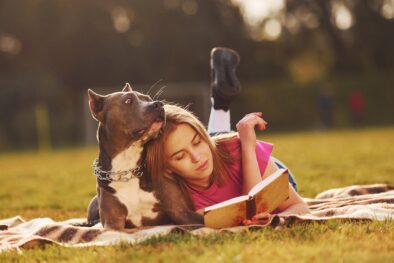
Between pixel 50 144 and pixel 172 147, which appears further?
pixel 50 144

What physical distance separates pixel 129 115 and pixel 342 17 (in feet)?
110

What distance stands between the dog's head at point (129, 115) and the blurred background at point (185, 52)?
24.6 m

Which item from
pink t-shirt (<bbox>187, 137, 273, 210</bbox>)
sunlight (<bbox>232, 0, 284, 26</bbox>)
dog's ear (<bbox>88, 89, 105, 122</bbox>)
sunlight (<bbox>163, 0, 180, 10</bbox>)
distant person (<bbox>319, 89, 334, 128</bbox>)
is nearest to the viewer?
dog's ear (<bbox>88, 89, 105, 122</bbox>)

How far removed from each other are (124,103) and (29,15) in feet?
100

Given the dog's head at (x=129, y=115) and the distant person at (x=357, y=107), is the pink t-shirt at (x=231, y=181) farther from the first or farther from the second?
the distant person at (x=357, y=107)

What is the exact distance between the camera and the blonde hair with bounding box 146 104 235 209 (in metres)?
4.20

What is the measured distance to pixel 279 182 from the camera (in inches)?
160

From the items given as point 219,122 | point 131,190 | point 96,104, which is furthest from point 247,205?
point 219,122

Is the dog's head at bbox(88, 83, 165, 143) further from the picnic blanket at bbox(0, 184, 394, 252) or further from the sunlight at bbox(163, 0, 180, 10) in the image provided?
Result: the sunlight at bbox(163, 0, 180, 10)

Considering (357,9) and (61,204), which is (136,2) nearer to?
(357,9)

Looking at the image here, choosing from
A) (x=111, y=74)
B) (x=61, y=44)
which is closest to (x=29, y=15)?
(x=61, y=44)

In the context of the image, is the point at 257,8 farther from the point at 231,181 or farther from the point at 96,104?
the point at 96,104

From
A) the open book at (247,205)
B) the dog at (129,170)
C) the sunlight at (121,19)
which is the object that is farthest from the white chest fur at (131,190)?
the sunlight at (121,19)

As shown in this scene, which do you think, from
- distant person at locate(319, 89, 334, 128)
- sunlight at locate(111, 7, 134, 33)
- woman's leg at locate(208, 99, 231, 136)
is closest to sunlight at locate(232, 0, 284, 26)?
sunlight at locate(111, 7, 134, 33)
